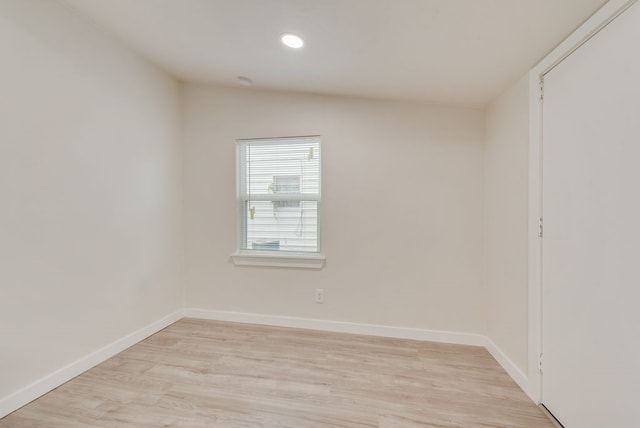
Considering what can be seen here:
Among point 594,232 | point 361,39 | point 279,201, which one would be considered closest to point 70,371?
point 279,201

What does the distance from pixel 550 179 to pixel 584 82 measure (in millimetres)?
498

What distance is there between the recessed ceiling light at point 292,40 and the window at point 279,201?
94 cm

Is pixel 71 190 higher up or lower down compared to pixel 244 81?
lower down

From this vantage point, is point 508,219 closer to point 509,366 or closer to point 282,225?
point 509,366

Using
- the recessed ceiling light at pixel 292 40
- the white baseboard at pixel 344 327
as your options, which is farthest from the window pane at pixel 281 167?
the white baseboard at pixel 344 327

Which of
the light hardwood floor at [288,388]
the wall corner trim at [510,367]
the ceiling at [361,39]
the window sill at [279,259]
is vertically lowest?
the light hardwood floor at [288,388]

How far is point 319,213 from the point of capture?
9.04 ft

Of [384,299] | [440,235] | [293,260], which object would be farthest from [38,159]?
[440,235]

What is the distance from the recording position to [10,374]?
62.9 inches

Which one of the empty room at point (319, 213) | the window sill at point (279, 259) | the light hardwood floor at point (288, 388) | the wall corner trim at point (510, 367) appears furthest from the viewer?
the window sill at point (279, 259)

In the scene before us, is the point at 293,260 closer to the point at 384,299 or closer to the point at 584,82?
the point at 384,299

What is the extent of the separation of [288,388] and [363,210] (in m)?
1.56

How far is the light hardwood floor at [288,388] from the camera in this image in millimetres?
1562

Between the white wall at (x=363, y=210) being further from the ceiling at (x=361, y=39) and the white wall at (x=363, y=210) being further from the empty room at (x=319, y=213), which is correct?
the ceiling at (x=361, y=39)
